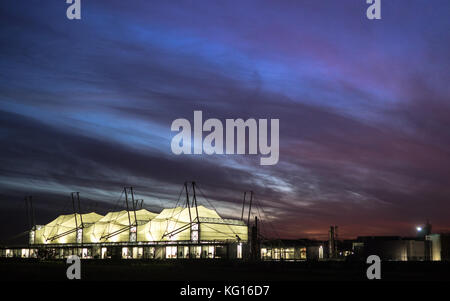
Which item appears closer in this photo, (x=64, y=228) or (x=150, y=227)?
(x=150, y=227)

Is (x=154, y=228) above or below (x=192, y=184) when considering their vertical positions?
below

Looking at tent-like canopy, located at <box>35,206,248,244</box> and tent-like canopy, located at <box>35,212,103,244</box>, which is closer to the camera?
tent-like canopy, located at <box>35,206,248,244</box>

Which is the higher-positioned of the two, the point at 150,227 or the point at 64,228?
the point at 150,227

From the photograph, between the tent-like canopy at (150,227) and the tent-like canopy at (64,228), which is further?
the tent-like canopy at (64,228)
